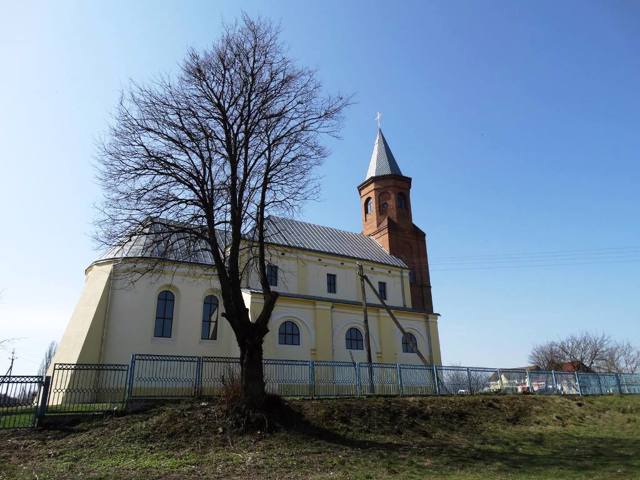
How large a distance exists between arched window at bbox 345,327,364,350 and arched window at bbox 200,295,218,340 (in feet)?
26.6

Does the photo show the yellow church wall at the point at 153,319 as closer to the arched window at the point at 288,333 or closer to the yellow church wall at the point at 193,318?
the yellow church wall at the point at 193,318

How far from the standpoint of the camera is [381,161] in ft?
130

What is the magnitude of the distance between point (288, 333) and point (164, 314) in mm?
6915

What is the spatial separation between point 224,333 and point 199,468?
53.4ft

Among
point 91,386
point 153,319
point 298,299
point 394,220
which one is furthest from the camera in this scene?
point 394,220

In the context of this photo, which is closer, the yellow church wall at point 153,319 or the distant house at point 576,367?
the yellow church wall at point 153,319

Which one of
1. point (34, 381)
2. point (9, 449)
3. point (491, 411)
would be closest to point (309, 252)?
point (491, 411)

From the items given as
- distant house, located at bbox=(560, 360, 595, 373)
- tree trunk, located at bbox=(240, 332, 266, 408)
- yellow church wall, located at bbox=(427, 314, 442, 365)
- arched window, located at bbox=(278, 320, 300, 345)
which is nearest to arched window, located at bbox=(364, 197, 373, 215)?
yellow church wall, located at bbox=(427, 314, 442, 365)

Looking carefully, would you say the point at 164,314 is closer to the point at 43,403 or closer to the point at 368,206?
the point at 43,403

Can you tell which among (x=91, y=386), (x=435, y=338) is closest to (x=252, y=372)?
(x=91, y=386)

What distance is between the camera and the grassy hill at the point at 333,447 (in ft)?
28.9

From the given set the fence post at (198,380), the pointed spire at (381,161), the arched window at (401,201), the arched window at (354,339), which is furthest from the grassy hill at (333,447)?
the pointed spire at (381,161)

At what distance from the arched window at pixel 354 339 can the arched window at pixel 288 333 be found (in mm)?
3507

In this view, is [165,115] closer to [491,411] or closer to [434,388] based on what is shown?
[491,411]
